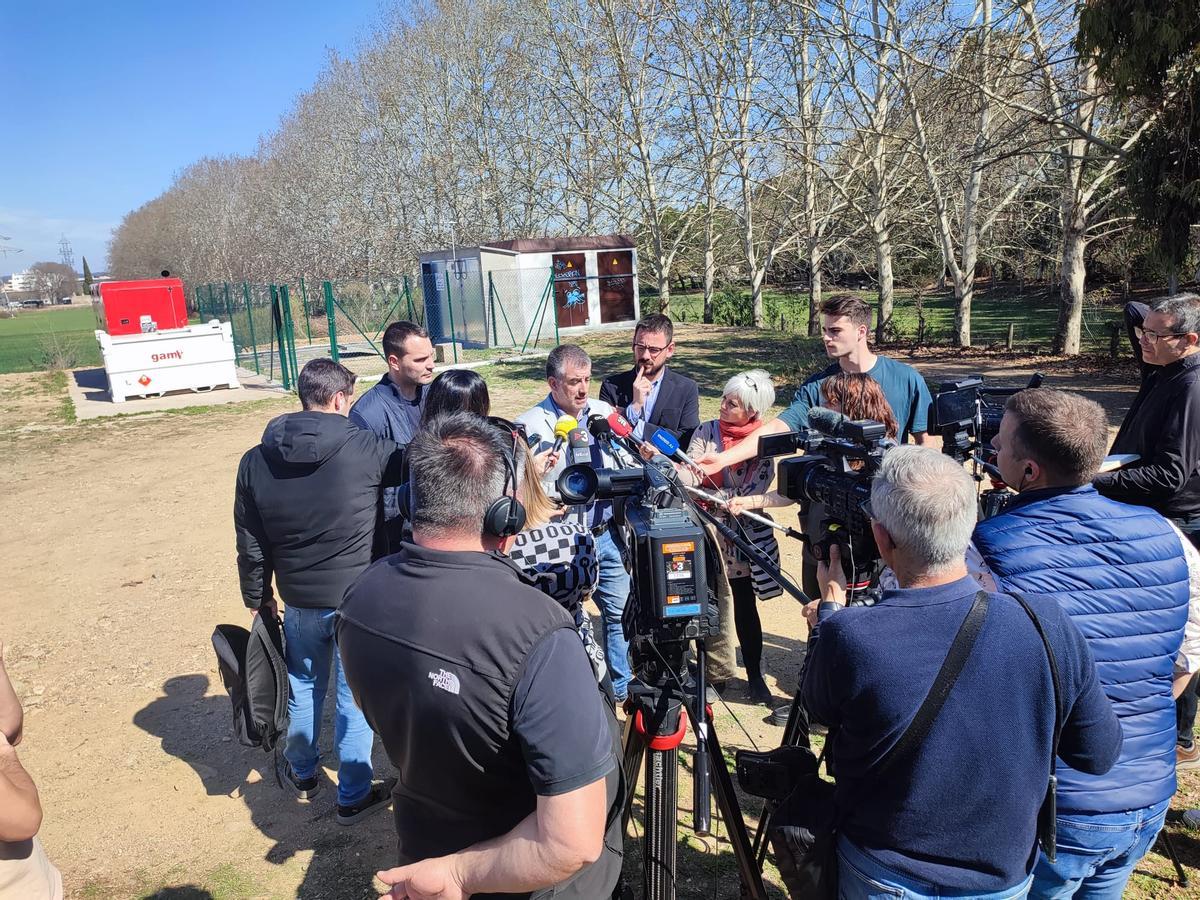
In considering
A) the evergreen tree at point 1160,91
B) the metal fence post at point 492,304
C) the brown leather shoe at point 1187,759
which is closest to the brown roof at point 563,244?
the metal fence post at point 492,304

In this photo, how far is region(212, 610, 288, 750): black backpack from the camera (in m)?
3.34

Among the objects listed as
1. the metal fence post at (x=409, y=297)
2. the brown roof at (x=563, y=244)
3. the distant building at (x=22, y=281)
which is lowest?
the metal fence post at (x=409, y=297)

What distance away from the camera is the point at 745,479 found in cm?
386

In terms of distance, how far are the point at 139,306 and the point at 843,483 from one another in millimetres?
19303

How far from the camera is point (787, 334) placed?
2100 centimetres

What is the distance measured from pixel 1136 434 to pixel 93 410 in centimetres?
1590

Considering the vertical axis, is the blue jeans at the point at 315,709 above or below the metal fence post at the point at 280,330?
below

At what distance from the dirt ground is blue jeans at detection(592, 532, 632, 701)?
0.64 m

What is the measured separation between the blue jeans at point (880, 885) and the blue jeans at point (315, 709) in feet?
7.05

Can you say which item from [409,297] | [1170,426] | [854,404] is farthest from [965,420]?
[409,297]

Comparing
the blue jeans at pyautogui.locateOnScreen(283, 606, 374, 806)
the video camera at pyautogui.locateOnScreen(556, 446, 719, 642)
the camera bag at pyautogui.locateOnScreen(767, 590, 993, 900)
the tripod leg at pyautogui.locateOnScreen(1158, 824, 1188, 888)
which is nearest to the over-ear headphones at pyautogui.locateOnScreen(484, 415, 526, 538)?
the video camera at pyautogui.locateOnScreen(556, 446, 719, 642)

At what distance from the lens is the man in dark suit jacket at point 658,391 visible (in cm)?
431

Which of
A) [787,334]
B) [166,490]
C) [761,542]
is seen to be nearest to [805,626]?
[761,542]

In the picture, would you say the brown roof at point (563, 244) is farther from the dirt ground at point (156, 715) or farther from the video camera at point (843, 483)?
the video camera at point (843, 483)
